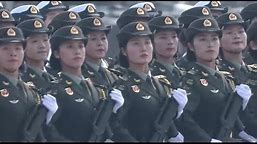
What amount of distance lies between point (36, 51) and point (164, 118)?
165 cm

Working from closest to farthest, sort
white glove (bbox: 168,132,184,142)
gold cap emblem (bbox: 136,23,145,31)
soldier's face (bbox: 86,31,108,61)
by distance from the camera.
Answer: white glove (bbox: 168,132,184,142), gold cap emblem (bbox: 136,23,145,31), soldier's face (bbox: 86,31,108,61)

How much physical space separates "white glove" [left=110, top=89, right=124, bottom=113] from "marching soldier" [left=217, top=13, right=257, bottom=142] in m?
1.66

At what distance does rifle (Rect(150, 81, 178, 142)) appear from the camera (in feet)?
46.6

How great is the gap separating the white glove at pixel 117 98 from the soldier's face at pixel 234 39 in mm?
1817

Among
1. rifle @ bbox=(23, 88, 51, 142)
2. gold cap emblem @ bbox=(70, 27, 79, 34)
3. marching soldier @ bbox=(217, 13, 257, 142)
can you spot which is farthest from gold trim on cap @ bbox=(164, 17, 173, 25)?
rifle @ bbox=(23, 88, 51, 142)

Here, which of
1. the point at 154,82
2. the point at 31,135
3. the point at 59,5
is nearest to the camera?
the point at 31,135

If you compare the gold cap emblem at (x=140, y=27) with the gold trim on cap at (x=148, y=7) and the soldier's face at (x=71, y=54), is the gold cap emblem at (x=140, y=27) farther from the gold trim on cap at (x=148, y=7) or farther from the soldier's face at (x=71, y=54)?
the gold trim on cap at (x=148, y=7)

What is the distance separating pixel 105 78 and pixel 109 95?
1.02 m

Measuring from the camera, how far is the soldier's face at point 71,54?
1411 centimetres

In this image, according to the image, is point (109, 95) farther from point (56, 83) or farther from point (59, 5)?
point (59, 5)

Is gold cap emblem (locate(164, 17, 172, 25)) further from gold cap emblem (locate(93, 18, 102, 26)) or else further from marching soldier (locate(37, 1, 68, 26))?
marching soldier (locate(37, 1, 68, 26))

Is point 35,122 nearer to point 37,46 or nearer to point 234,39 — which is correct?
point 37,46

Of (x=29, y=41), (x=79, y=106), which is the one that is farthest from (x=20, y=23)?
(x=79, y=106)

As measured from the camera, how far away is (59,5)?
17.7m
